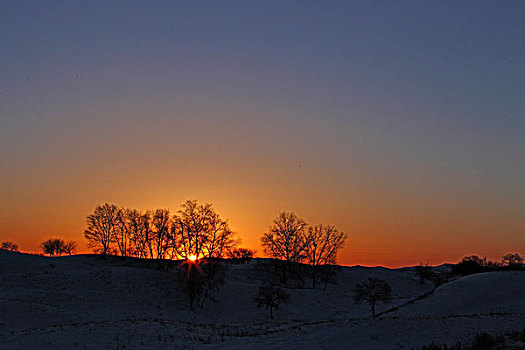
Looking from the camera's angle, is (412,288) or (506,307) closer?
(506,307)

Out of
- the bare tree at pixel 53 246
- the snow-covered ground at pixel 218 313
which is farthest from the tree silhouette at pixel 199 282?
the bare tree at pixel 53 246

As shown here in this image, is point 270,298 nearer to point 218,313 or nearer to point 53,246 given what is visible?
point 218,313

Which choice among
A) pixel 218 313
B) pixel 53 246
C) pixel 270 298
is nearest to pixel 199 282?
pixel 218 313

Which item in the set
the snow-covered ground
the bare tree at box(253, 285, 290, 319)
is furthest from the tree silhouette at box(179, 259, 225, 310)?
the bare tree at box(253, 285, 290, 319)

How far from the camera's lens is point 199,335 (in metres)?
31.1

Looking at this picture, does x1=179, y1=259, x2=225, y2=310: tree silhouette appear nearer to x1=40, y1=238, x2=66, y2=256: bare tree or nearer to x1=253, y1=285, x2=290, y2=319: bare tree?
x1=253, y1=285, x2=290, y2=319: bare tree

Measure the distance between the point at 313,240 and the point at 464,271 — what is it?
1136 inches

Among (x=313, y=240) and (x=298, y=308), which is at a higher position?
(x=313, y=240)

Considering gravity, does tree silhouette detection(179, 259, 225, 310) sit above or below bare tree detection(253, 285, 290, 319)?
above

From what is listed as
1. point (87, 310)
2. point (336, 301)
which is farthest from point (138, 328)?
point (336, 301)

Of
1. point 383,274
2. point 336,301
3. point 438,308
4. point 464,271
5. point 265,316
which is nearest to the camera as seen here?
point 438,308

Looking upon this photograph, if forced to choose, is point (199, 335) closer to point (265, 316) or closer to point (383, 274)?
point (265, 316)

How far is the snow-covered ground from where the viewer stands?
24719 mm

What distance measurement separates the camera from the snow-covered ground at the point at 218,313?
973 inches
